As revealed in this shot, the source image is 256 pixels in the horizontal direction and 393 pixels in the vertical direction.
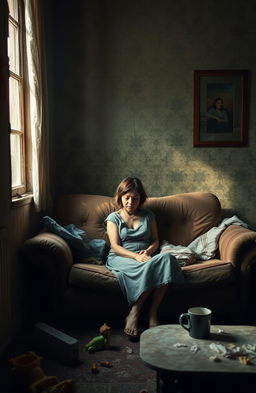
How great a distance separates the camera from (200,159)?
12.5 ft

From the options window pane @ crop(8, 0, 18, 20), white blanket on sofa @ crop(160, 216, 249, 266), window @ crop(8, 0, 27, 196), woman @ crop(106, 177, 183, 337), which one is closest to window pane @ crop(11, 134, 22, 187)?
window @ crop(8, 0, 27, 196)

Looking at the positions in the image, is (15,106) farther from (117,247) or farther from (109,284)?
(109,284)

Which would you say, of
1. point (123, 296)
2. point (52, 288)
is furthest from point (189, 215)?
point (52, 288)

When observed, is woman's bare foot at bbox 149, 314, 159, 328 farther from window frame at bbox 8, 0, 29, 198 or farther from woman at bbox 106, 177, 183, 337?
window frame at bbox 8, 0, 29, 198

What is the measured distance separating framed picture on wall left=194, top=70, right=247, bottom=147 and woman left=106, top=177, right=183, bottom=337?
96 cm

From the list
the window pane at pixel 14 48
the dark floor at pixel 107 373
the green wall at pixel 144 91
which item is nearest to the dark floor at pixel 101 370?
the dark floor at pixel 107 373

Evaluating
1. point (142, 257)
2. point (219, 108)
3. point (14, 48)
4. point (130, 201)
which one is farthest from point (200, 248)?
point (14, 48)

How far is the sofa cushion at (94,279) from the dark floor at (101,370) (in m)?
0.31

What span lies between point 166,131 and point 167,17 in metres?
0.96

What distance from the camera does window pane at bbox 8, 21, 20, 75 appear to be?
299cm

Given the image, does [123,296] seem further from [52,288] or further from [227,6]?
[227,6]

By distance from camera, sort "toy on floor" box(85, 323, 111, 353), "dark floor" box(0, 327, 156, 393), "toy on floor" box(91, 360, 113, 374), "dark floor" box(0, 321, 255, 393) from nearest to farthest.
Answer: "dark floor" box(0, 321, 255, 393) → "dark floor" box(0, 327, 156, 393) → "toy on floor" box(91, 360, 113, 374) → "toy on floor" box(85, 323, 111, 353)

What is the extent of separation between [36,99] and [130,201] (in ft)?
3.20

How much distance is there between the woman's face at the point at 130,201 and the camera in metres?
3.09
